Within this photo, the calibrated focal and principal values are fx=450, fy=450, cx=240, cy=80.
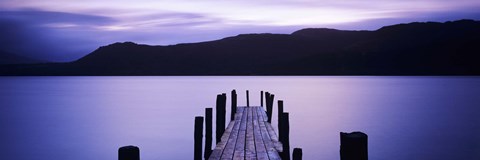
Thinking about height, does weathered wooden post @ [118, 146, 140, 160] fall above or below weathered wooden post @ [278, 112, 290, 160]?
above

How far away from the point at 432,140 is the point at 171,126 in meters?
15.3

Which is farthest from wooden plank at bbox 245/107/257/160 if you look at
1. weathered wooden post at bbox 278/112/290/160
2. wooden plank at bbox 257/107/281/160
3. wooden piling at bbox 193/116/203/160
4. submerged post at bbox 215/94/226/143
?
wooden piling at bbox 193/116/203/160

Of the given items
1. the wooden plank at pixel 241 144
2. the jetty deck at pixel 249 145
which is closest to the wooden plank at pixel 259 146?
the jetty deck at pixel 249 145

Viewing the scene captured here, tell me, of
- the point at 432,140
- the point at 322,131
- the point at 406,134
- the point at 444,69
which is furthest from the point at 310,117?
the point at 444,69

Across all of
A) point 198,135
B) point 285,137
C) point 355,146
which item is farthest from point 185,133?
point 355,146

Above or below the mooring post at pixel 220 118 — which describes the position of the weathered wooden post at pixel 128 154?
above

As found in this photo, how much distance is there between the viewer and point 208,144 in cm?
1236

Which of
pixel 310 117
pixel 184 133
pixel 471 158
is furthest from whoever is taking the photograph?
pixel 310 117

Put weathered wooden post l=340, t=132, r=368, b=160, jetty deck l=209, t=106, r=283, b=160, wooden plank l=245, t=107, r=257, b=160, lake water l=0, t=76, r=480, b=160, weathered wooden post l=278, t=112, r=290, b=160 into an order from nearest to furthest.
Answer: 1. weathered wooden post l=340, t=132, r=368, b=160
2. wooden plank l=245, t=107, r=257, b=160
3. jetty deck l=209, t=106, r=283, b=160
4. weathered wooden post l=278, t=112, r=290, b=160
5. lake water l=0, t=76, r=480, b=160

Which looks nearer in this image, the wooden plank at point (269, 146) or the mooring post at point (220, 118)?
the wooden plank at point (269, 146)

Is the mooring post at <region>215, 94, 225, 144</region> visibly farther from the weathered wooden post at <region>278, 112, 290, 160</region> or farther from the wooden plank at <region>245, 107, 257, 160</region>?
the weathered wooden post at <region>278, 112, 290, 160</region>

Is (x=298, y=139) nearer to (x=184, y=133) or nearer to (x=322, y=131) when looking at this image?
(x=322, y=131)

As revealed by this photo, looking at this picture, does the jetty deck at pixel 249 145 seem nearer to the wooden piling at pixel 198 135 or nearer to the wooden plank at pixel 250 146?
the wooden plank at pixel 250 146

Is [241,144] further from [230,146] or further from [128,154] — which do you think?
[128,154]
